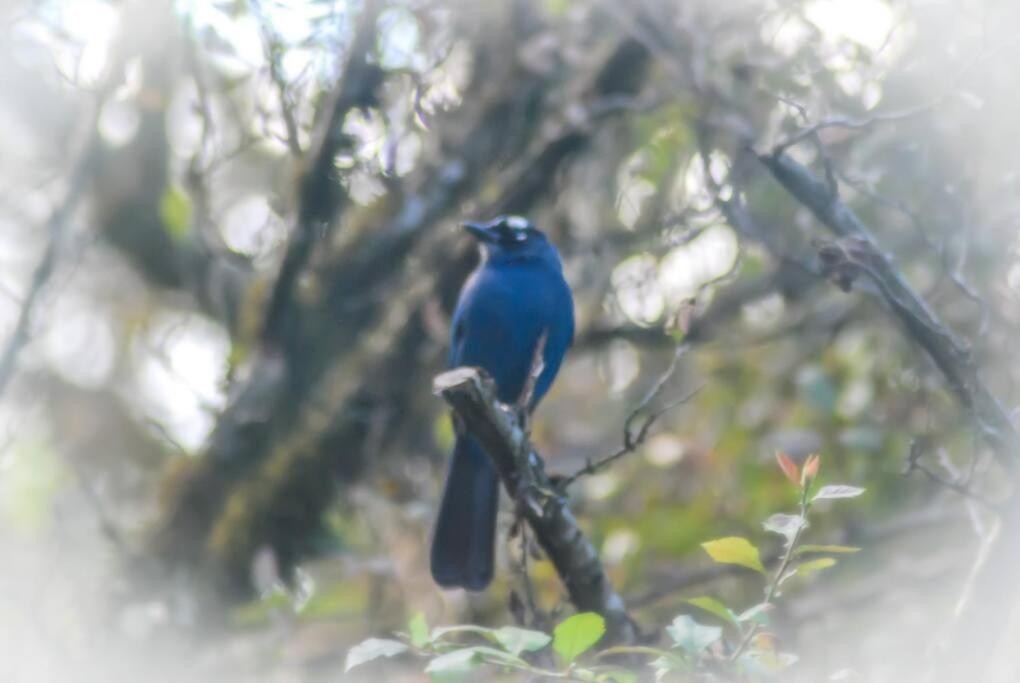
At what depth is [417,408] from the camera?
595 cm

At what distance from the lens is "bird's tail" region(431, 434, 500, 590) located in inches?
170

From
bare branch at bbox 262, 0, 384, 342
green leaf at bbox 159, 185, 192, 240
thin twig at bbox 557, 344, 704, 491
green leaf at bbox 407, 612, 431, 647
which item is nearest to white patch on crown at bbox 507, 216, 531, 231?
bare branch at bbox 262, 0, 384, 342

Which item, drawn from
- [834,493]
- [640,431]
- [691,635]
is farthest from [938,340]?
[691,635]

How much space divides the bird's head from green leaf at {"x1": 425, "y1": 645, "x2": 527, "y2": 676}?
2747 mm

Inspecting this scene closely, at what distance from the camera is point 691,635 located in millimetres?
2221

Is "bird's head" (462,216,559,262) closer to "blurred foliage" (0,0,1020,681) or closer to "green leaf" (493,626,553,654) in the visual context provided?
"blurred foliage" (0,0,1020,681)

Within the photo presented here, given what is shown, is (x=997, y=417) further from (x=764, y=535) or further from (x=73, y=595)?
(x=73, y=595)

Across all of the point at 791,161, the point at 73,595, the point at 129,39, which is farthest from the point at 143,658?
the point at 791,161

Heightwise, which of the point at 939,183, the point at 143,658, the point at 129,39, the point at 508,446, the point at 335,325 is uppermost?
the point at 129,39

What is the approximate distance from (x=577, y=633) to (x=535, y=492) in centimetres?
90

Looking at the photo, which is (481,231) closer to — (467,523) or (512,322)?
(512,322)

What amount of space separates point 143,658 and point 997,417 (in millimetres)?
3887

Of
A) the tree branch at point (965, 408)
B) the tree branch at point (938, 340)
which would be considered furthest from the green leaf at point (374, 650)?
the tree branch at point (938, 340)

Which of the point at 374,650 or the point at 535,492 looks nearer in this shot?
the point at 374,650
